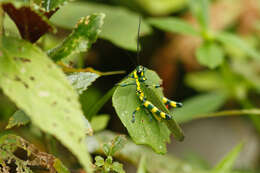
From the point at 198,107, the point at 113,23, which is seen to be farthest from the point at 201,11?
the point at 198,107

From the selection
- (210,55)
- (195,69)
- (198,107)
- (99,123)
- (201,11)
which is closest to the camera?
(99,123)

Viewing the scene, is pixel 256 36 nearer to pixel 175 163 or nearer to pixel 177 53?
pixel 177 53

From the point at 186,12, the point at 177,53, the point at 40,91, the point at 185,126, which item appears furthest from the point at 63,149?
the point at 186,12

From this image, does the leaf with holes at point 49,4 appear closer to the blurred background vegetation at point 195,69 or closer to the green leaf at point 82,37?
the green leaf at point 82,37

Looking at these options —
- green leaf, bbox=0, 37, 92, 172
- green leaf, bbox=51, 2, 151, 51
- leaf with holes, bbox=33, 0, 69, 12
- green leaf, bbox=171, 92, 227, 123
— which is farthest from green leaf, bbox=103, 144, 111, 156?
green leaf, bbox=171, 92, 227, 123

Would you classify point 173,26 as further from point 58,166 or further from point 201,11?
point 58,166

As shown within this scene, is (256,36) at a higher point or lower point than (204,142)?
higher

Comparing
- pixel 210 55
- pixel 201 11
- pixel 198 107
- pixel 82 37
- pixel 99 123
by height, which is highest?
pixel 82 37

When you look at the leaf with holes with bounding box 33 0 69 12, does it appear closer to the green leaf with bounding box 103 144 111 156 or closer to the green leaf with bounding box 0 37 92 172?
the green leaf with bounding box 0 37 92 172
